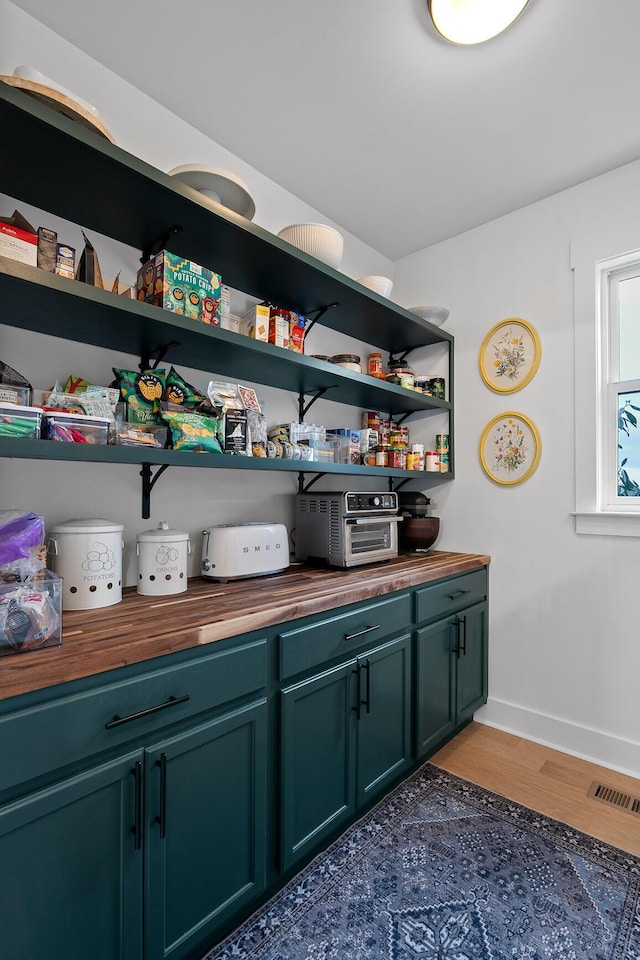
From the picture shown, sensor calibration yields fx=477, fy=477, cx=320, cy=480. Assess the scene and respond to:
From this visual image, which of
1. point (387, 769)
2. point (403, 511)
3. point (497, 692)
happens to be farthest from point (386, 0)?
point (497, 692)

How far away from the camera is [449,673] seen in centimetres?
220

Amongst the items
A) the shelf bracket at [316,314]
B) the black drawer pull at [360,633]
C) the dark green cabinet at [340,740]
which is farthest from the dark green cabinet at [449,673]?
the shelf bracket at [316,314]

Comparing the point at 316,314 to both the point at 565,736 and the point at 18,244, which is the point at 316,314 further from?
the point at 565,736

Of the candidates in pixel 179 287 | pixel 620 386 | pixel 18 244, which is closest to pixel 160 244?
pixel 179 287

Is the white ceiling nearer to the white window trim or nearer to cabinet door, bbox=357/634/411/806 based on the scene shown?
the white window trim

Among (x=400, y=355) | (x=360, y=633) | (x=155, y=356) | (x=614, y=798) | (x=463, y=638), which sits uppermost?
(x=400, y=355)

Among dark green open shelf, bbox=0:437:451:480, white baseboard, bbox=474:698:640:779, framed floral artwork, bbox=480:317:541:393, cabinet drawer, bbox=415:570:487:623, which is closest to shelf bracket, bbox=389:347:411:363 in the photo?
framed floral artwork, bbox=480:317:541:393

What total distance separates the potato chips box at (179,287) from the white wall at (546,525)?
1605 mm

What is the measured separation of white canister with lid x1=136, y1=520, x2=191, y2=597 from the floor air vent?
1.89 meters

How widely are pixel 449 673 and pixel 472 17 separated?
94.5 inches

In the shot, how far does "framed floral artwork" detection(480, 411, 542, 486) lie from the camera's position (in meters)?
2.40

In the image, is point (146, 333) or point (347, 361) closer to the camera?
point (146, 333)

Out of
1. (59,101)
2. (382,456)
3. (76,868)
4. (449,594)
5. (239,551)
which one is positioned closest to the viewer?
(76,868)

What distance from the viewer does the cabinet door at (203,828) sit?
1.09 metres
